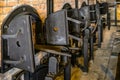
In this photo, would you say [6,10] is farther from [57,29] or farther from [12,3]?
[57,29]

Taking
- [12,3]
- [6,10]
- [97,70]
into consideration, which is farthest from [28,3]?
[97,70]

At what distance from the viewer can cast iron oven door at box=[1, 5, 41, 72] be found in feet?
4.21

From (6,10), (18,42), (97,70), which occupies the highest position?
(6,10)

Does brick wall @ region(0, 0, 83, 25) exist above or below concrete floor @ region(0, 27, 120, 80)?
above

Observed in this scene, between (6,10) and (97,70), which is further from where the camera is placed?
(97,70)

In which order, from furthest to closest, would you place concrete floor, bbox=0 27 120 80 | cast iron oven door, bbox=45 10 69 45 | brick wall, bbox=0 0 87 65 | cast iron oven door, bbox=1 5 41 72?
concrete floor, bbox=0 27 120 80 < cast iron oven door, bbox=45 10 69 45 < brick wall, bbox=0 0 87 65 < cast iron oven door, bbox=1 5 41 72

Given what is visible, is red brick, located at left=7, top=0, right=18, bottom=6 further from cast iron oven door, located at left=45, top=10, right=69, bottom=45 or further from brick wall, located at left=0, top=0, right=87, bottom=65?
cast iron oven door, located at left=45, top=10, right=69, bottom=45

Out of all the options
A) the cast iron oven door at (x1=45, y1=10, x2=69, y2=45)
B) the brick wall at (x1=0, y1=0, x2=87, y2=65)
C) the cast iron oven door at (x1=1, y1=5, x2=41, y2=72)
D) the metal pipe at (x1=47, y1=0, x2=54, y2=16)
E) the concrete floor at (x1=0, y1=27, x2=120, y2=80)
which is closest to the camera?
the cast iron oven door at (x1=1, y1=5, x2=41, y2=72)

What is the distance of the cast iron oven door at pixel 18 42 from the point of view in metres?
1.28

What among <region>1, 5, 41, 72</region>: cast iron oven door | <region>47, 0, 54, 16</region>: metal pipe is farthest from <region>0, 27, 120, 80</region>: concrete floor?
<region>1, 5, 41, 72</region>: cast iron oven door

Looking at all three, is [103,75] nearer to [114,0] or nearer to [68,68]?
[68,68]

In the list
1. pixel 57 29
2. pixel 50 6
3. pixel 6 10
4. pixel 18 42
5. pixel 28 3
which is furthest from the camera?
pixel 50 6

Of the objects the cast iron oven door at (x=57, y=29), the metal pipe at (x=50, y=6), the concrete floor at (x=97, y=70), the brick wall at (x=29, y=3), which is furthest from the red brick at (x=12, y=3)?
the concrete floor at (x=97, y=70)

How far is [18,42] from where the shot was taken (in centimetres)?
137
